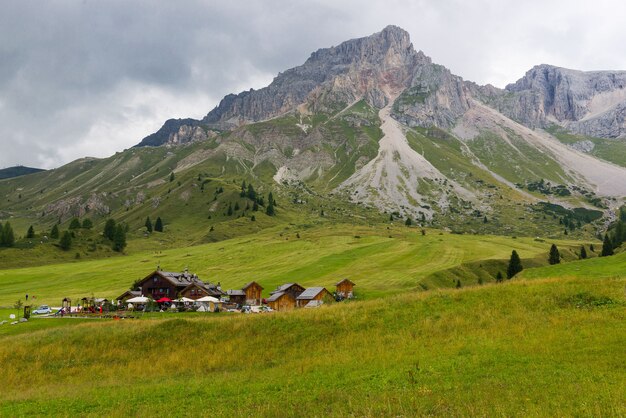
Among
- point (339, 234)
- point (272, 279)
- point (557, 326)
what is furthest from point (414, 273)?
point (557, 326)

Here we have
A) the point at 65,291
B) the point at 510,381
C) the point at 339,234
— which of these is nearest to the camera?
the point at 510,381

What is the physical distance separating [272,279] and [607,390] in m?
112

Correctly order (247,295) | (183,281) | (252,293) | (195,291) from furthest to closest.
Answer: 1. (183,281)
2. (252,293)
3. (247,295)
4. (195,291)

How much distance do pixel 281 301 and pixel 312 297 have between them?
9.39 m

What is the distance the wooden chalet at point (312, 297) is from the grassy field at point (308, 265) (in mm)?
7396

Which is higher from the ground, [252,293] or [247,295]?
[252,293]

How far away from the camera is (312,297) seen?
291 feet

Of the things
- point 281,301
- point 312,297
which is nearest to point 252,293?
point 281,301

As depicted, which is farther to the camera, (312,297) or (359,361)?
(312,297)

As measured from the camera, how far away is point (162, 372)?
92.1 ft

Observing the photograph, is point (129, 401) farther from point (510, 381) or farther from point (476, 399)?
point (510, 381)

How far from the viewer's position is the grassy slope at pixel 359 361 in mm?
17000

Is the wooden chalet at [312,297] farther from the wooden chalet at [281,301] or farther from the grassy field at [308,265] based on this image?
the grassy field at [308,265]

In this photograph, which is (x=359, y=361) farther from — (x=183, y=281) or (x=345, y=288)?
(x=183, y=281)
